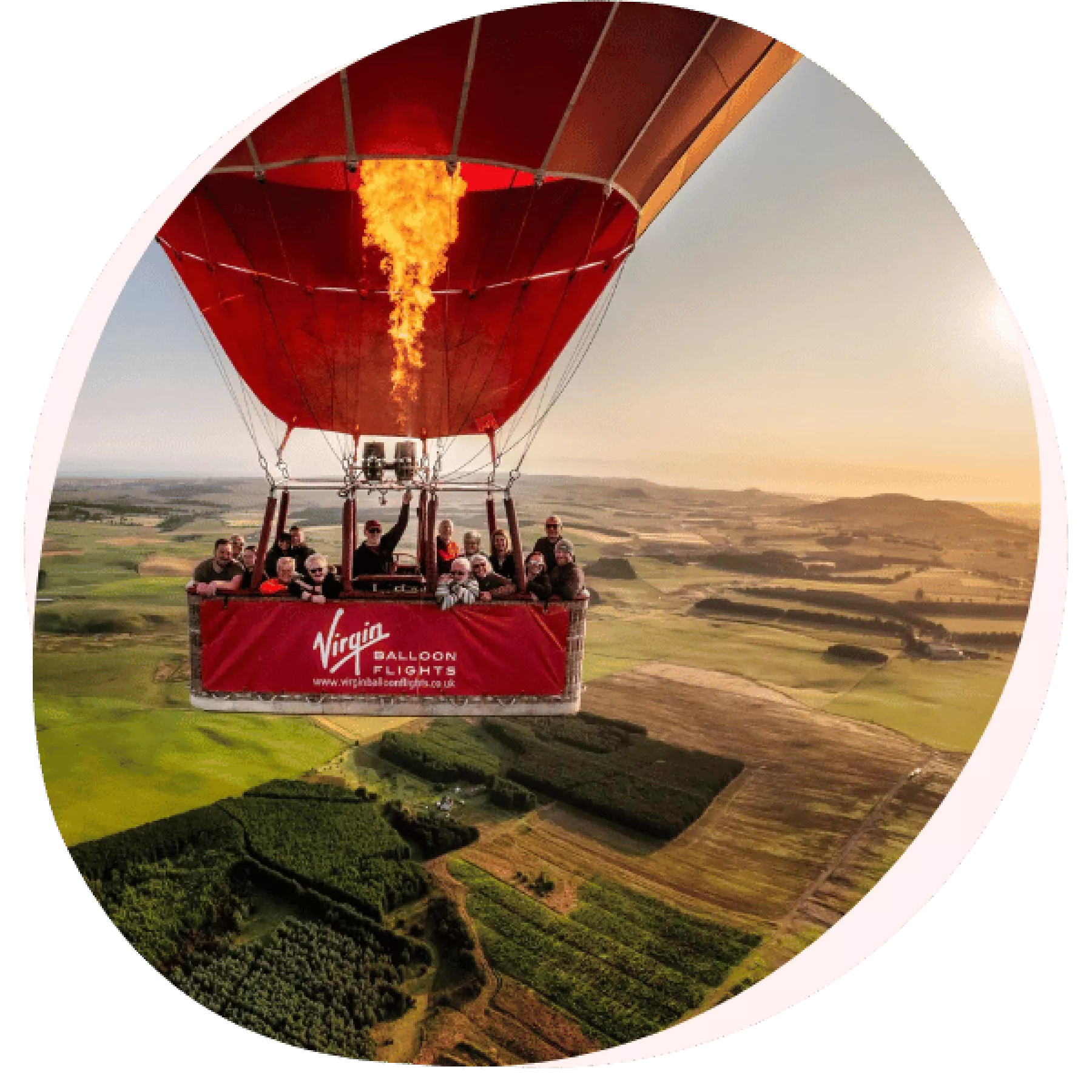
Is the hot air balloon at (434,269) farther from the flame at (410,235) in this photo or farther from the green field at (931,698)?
the green field at (931,698)

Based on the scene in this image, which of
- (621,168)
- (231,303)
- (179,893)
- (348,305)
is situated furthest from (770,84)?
(179,893)

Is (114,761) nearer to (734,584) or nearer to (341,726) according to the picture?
(341,726)

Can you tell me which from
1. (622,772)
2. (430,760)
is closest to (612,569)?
(622,772)

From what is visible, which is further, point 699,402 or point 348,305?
point 348,305

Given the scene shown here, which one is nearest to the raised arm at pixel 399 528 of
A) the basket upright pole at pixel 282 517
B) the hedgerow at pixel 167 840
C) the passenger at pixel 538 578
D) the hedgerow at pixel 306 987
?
the basket upright pole at pixel 282 517

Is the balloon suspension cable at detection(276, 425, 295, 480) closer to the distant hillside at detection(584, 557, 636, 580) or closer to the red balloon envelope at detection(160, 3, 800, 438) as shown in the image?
the red balloon envelope at detection(160, 3, 800, 438)

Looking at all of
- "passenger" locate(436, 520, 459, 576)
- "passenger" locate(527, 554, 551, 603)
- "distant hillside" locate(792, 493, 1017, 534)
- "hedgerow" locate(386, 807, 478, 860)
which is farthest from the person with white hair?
"distant hillside" locate(792, 493, 1017, 534)
